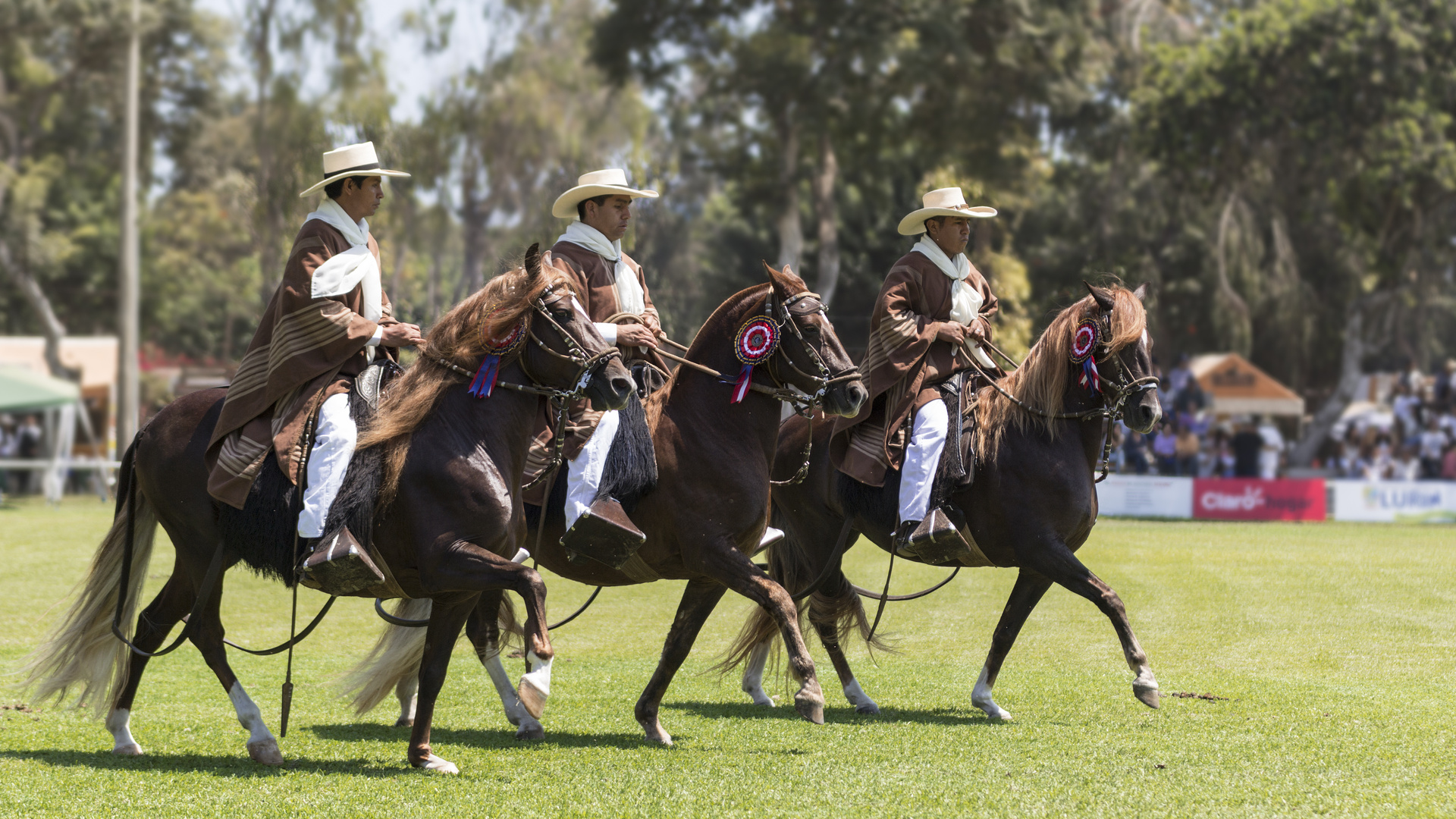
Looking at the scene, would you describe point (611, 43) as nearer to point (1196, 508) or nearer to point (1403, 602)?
point (1196, 508)

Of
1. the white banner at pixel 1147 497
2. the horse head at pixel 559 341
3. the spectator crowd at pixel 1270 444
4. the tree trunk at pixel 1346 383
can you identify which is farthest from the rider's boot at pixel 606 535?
the tree trunk at pixel 1346 383

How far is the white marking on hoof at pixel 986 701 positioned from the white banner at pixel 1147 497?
1529 centimetres

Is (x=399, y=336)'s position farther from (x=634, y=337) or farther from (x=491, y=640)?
(x=491, y=640)

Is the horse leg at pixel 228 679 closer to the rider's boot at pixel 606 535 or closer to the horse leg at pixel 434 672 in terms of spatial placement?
the horse leg at pixel 434 672

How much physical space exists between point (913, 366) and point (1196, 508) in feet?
51.9

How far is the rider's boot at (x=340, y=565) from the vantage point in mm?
6227

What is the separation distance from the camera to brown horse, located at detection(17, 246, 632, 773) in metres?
6.32

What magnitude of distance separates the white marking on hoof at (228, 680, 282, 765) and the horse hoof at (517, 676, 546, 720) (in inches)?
49.2

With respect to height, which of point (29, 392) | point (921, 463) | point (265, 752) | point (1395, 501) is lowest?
point (1395, 501)

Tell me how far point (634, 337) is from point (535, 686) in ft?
6.55

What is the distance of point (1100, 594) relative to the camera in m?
7.56

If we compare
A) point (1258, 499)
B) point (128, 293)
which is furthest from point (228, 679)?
point (128, 293)

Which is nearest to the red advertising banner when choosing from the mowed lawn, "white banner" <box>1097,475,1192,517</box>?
"white banner" <box>1097,475,1192,517</box>

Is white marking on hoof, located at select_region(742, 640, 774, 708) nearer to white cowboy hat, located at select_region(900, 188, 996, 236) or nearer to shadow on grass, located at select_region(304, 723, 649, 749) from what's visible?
shadow on grass, located at select_region(304, 723, 649, 749)
